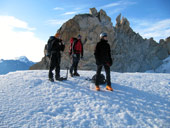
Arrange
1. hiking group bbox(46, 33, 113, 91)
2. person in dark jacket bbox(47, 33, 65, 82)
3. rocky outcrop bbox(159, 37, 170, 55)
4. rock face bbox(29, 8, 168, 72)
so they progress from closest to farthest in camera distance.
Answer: hiking group bbox(46, 33, 113, 91) < person in dark jacket bbox(47, 33, 65, 82) < rock face bbox(29, 8, 168, 72) < rocky outcrop bbox(159, 37, 170, 55)

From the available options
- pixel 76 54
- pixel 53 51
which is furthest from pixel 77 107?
pixel 76 54

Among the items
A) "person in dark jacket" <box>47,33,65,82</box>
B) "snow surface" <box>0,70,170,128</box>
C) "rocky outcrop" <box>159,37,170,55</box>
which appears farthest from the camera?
"rocky outcrop" <box>159,37,170,55</box>

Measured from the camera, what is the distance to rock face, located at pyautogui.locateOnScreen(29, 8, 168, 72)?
3691cm

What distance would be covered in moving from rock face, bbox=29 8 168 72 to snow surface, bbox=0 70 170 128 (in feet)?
84.8

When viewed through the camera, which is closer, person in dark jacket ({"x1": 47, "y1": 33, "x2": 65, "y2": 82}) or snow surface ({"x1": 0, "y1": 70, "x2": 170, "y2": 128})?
snow surface ({"x1": 0, "y1": 70, "x2": 170, "y2": 128})

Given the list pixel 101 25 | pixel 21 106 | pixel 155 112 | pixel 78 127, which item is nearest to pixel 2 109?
pixel 21 106

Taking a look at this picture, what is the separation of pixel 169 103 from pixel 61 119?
349cm

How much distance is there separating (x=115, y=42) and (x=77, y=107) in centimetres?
3947

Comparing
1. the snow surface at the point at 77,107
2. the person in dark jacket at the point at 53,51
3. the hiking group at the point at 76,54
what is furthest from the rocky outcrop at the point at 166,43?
the person in dark jacket at the point at 53,51

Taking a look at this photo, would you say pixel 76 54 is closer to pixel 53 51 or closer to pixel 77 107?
pixel 53 51

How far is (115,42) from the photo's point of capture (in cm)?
4112

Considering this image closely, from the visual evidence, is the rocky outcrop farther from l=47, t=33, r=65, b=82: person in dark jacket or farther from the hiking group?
l=47, t=33, r=65, b=82: person in dark jacket

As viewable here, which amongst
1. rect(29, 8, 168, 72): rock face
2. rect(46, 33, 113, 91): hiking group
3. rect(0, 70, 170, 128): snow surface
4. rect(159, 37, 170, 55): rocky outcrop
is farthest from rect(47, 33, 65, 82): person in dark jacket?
rect(159, 37, 170, 55): rocky outcrop

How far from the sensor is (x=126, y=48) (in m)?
45.2
